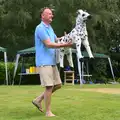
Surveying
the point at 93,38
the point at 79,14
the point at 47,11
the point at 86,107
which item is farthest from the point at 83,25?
the point at 93,38

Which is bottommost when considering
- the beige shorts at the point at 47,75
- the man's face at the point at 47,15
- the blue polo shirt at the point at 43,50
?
the beige shorts at the point at 47,75

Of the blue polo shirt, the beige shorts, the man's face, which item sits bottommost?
the beige shorts

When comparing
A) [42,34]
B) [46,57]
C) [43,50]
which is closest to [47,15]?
[42,34]

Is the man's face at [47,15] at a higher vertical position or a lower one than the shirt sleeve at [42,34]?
higher

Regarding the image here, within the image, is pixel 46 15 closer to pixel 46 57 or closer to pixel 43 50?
pixel 43 50

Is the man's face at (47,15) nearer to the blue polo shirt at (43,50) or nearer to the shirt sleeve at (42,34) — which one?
the blue polo shirt at (43,50)

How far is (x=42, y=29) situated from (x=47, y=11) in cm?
31

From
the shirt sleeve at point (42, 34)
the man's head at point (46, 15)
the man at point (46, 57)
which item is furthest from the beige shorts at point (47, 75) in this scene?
the man's head at point (46, 15)

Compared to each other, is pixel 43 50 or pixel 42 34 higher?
pixel 42 34

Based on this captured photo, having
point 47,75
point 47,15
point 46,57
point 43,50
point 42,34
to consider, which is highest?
point 47,15

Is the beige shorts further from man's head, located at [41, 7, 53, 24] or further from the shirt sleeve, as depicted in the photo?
man's head, located at [41, 7, 53, 24]

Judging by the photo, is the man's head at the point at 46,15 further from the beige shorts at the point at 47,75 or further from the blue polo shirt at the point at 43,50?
the beige shorts at the point at 47,75

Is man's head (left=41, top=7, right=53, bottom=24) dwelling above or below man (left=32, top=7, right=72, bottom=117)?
above

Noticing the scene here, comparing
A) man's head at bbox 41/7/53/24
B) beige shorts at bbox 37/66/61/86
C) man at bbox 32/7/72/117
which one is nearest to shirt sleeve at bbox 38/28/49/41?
man at bbox 32/7/72/117
